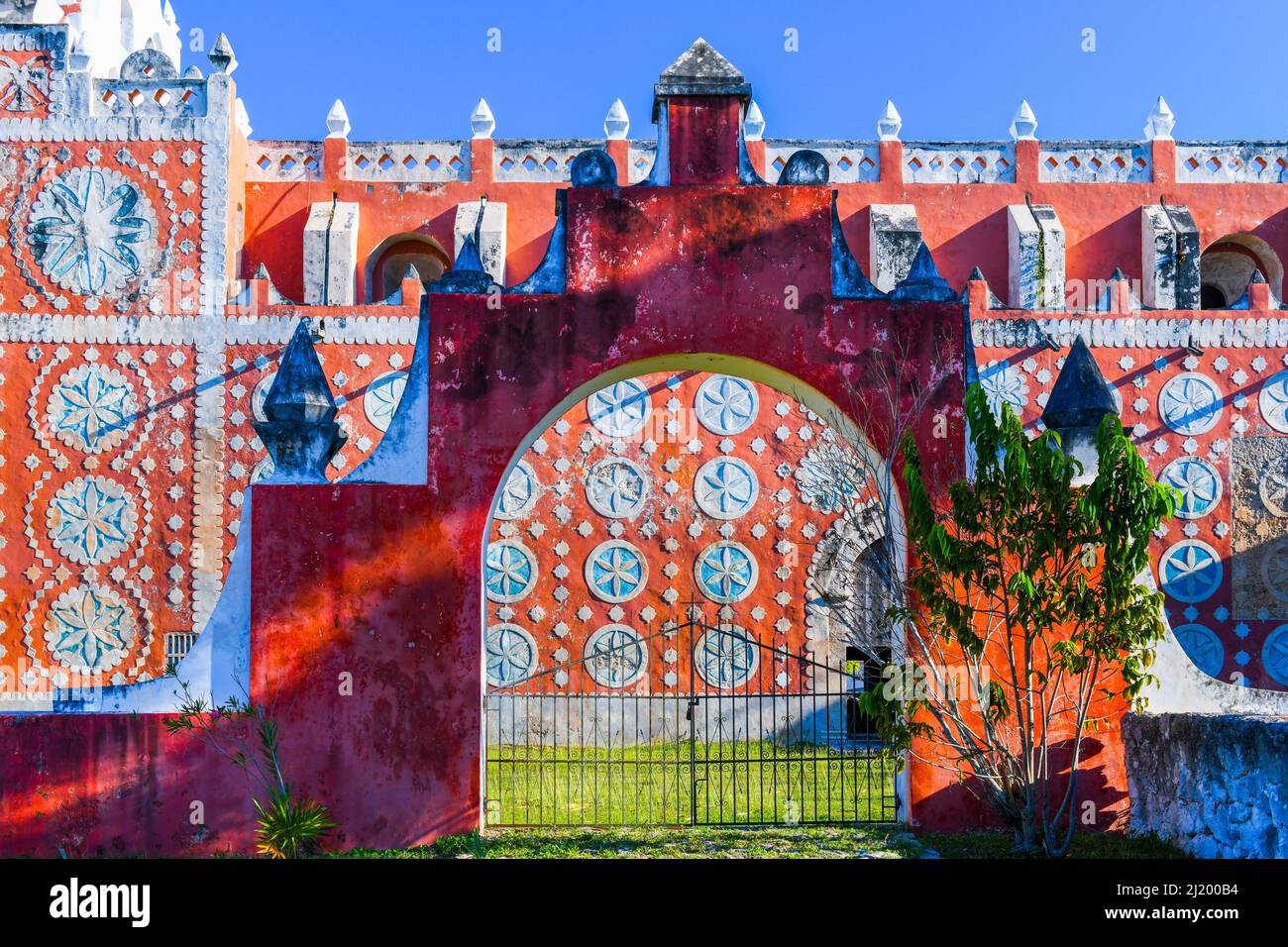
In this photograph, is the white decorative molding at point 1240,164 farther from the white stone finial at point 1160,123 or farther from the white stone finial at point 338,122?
the white stone finial at point 338,122

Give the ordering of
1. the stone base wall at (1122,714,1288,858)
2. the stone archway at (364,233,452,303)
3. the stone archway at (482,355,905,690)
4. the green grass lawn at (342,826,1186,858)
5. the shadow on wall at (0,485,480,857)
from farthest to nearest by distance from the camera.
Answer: the stone archway at (364,233,452,303)
the stone archway at (482,355,905,690)
the shadow on wall at (0,485,480,857)
the green grass lawn at (342,826,1186,858)
the stone base wall at (1122,714,1288,858)

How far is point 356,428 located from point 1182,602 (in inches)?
383

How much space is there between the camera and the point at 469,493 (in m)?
8.58

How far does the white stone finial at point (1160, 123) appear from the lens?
16234 mm

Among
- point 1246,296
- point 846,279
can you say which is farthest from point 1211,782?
point 1246,296

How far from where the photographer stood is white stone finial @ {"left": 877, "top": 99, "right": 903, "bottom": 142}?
16156 mm

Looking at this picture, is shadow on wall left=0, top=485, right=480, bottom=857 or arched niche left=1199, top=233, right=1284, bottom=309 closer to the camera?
shadow on wall left=0, top=485, right=480, bottom=857

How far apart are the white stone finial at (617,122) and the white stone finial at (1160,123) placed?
6651 millimetres

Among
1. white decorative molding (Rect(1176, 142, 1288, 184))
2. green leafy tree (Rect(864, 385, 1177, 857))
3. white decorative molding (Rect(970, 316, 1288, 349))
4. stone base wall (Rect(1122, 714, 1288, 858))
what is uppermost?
white decorative molding (Rect(1176, 142, 1288, 184))

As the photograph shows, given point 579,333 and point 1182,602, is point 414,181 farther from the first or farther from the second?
point 1182,602

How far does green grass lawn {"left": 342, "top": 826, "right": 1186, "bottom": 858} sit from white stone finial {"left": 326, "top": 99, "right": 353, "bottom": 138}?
33.5ft

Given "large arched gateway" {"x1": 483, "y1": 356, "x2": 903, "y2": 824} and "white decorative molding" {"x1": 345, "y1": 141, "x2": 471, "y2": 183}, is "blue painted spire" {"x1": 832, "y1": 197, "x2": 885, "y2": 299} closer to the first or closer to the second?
"large arched gateway" {"x1": 483, "y1": 356, "x2": 903, "y2": 824}

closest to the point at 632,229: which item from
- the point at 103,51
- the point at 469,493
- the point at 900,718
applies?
the point at 469,493

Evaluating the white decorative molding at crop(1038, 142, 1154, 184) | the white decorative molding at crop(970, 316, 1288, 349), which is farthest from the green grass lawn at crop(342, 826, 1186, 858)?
the white decorative molding at crop(1038, 142, 1154, 184)
